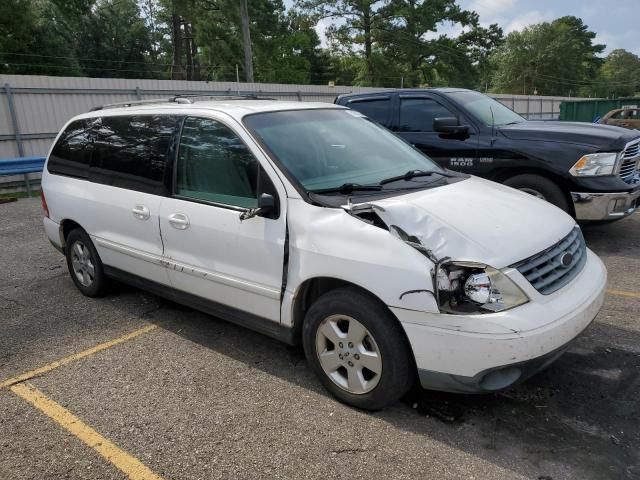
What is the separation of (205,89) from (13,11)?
17400mm

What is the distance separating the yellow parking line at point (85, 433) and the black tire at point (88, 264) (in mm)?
1493

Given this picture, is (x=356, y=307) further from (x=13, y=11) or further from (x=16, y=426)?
(x=13, y=11)

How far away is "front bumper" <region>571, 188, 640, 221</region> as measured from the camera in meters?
5.78

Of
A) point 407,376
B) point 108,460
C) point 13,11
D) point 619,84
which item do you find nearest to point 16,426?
point 108,460

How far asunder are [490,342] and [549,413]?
0.81 metres

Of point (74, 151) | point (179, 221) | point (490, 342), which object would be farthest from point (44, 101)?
point (490, 342)

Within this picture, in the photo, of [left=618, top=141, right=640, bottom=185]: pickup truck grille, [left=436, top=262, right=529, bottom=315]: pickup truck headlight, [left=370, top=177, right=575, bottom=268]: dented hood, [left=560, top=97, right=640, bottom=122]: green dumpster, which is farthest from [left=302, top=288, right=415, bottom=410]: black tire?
[left=560, top=97, right=640, bottom=122]: green dumpster

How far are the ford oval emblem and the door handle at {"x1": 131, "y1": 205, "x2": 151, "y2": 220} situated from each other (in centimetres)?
287

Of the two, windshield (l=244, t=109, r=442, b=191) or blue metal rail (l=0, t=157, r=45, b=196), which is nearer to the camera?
windshield (l=244, t=109, r=442, b=191)

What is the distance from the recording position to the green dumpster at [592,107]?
89.8 ft

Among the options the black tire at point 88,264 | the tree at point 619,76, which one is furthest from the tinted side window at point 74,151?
the tree at point 619,76

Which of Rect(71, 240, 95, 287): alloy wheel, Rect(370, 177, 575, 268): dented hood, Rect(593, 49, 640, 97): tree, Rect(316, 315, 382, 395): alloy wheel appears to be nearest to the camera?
Rect(370, 177, 575, 268): dented hood

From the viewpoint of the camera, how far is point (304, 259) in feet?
10.2

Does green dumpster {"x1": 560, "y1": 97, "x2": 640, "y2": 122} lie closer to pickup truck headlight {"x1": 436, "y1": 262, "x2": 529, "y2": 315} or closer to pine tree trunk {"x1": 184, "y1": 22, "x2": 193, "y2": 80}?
pickup truck headlight {"x1": 436, "y1": 262, "x2": 529, "y2": 315}
